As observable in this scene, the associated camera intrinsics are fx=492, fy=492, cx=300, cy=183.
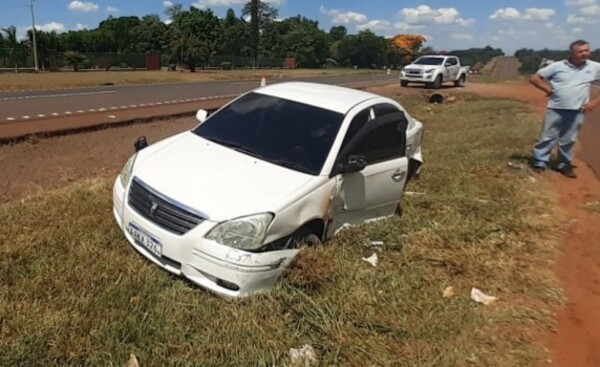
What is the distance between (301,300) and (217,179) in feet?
3.82

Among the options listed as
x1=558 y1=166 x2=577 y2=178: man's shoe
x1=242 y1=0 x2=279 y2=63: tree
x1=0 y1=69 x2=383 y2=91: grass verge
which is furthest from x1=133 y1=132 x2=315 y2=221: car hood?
x1=242 y1=0 x2=279 y2=63: tree

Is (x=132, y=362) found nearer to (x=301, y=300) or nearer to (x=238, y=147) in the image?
(x=301, y=300)

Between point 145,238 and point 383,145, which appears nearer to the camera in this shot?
point 145,238

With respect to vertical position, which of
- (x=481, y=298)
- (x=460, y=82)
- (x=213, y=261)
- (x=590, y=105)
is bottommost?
(x=481, y=298)

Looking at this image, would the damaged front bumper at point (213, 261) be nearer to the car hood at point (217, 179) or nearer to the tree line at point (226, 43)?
the car hood at point (217, 179)

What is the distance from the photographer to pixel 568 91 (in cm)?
704

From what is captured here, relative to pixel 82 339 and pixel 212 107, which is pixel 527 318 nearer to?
pixel 82 339

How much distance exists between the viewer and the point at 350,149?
4.46 metres

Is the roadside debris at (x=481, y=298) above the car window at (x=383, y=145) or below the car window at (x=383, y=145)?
below

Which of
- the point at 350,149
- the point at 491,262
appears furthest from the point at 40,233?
the point at 491,262

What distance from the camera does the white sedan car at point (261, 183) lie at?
355cm

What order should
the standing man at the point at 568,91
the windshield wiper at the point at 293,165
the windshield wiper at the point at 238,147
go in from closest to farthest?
1. the windshield wiper at the point at 293,165
2. the windshield wiper at the point at 238,147
3. the standing man at the point at 568,91

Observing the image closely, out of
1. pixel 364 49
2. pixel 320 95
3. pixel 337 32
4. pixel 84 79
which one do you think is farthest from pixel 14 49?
pixel 337 32


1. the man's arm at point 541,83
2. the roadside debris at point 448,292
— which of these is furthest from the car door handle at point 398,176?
the man's arm at point 541,83
